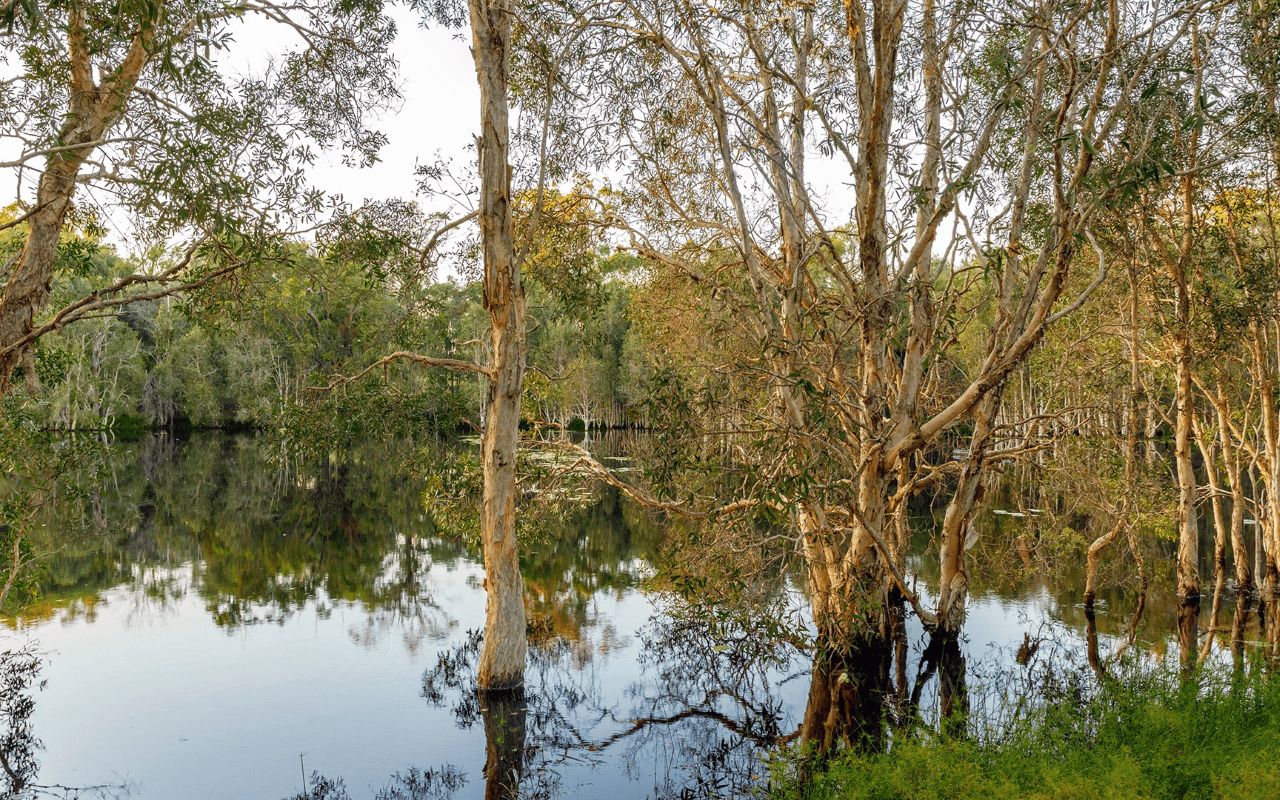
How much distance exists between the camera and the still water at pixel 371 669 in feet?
21.4

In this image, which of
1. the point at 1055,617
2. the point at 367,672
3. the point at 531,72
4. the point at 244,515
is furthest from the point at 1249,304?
the point at 244,515

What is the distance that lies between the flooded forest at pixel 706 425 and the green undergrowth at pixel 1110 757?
0.03 metres

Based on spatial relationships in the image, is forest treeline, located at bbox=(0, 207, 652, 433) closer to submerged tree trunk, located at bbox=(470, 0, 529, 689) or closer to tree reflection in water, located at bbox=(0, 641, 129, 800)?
tree reflection in water, located at bbox=(0, 641, 129, 800)

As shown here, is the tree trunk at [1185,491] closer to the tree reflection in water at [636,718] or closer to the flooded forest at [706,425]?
the flooded forest at [706,425]

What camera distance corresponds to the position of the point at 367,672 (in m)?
8.80

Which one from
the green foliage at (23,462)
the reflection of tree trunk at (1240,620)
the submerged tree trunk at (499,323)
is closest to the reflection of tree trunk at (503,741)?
the submerged tree trunk at (499,323)

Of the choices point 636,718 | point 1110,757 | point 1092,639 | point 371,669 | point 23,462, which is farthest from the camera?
point 1092,639

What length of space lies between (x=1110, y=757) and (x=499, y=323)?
5287mm

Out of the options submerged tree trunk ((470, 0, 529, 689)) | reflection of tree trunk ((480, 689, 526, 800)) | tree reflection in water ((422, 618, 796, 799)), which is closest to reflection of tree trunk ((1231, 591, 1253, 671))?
tree reflection in water ((422, 618, 796, 799))

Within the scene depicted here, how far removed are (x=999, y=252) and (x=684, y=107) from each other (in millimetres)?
4866

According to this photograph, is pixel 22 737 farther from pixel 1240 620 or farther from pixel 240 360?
pixel 240 360

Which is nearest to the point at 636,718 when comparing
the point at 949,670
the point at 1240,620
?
the point at 949,670

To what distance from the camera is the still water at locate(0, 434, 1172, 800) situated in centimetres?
653

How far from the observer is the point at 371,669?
8906 mm
